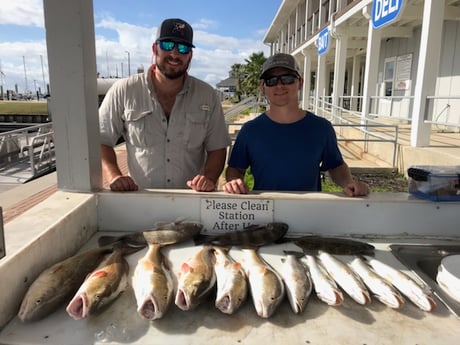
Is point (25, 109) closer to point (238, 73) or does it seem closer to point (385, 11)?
point (238, 73)

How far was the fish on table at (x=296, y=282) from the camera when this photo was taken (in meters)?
1.69

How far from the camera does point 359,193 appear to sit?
2551 millimetres

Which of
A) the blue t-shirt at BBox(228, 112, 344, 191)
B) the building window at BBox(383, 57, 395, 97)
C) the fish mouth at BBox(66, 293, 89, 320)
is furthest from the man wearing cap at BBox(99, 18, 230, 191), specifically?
the building window at BBox(383, 57, 395, 97)

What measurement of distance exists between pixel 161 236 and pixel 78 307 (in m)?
0.75

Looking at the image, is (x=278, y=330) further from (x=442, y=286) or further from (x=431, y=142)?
(x=431, y=142)

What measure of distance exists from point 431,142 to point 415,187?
7.97 m

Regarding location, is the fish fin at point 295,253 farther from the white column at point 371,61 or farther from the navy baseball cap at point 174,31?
the white column at point 371,61

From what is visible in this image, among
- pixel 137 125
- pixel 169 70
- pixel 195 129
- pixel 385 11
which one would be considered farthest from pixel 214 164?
pixel 385 11

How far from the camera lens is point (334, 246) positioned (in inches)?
87.7

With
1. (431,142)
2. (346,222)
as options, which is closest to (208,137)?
(346,222)

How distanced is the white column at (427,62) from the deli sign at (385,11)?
0.58 meters

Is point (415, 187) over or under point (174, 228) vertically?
over

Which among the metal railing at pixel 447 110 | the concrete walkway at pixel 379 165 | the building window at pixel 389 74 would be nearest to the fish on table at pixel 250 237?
the concrete walkway at pixel 379 165

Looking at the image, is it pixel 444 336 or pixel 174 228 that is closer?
pixel 444 336
